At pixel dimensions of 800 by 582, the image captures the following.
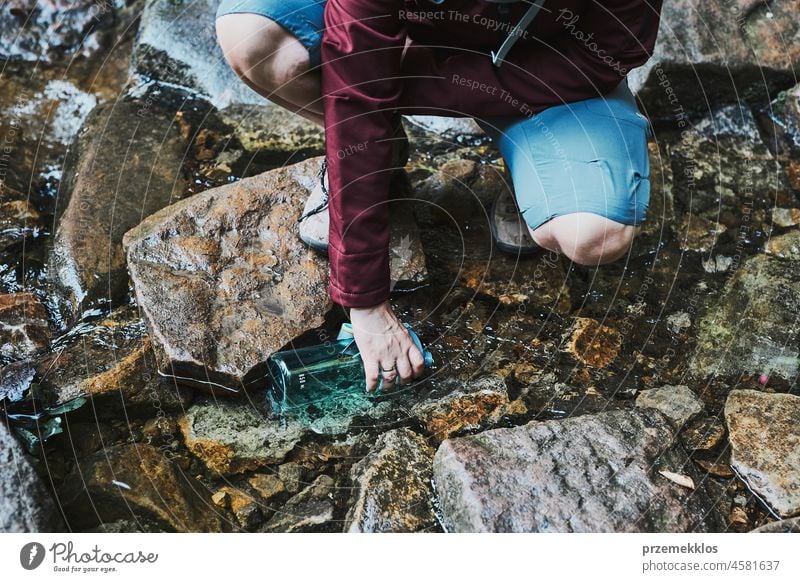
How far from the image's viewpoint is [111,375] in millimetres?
1619

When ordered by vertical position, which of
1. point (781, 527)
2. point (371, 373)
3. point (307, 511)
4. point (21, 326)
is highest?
point (21, 326)

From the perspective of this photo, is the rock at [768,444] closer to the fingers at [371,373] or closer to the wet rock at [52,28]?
the fingers at [371,373]

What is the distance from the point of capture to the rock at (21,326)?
167 cm

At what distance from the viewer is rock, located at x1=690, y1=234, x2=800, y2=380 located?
177 cm

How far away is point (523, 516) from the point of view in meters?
1.34

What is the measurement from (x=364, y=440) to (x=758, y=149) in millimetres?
1644

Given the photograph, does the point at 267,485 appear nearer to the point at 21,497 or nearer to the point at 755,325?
the point at 21,497

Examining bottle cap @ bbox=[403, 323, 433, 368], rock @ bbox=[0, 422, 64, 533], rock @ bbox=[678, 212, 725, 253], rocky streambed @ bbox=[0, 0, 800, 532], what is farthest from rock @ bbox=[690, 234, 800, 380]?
rock @ bbox=[0, 422, 64, 533]

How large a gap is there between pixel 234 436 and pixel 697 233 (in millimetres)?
1388

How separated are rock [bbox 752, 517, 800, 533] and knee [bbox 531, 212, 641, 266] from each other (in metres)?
0.64

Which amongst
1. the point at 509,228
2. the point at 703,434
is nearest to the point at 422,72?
the point at 509,228
